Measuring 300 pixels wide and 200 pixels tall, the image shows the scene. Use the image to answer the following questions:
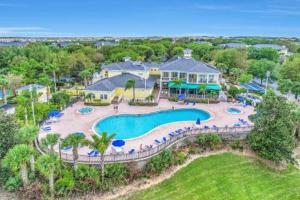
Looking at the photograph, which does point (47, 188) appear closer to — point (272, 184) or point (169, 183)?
point (169, 183)

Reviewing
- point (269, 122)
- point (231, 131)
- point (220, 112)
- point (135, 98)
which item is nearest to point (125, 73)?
point (135, 98)

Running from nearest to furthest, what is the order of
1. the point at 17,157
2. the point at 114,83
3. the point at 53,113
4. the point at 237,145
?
the point at 17,157, the point at 237,145, the point at 53,113, the point at 114,83

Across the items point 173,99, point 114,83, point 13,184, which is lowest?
point 13,184

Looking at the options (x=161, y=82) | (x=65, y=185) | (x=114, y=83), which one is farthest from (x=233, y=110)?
(x=65, y=185)

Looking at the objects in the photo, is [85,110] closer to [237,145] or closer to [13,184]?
[13,184]

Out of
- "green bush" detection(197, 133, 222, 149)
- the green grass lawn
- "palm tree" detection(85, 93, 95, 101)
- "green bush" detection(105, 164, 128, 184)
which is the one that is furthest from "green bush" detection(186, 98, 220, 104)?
"green bush" detection(105, 164, 128, 184)

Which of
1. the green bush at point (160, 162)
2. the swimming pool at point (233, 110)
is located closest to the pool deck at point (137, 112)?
the swimming pool at point (233, 110)

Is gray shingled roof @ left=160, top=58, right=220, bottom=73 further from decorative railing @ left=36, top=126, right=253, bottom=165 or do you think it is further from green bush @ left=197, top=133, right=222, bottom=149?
green bush @ left=197, top=133, right=222, bottom=149
